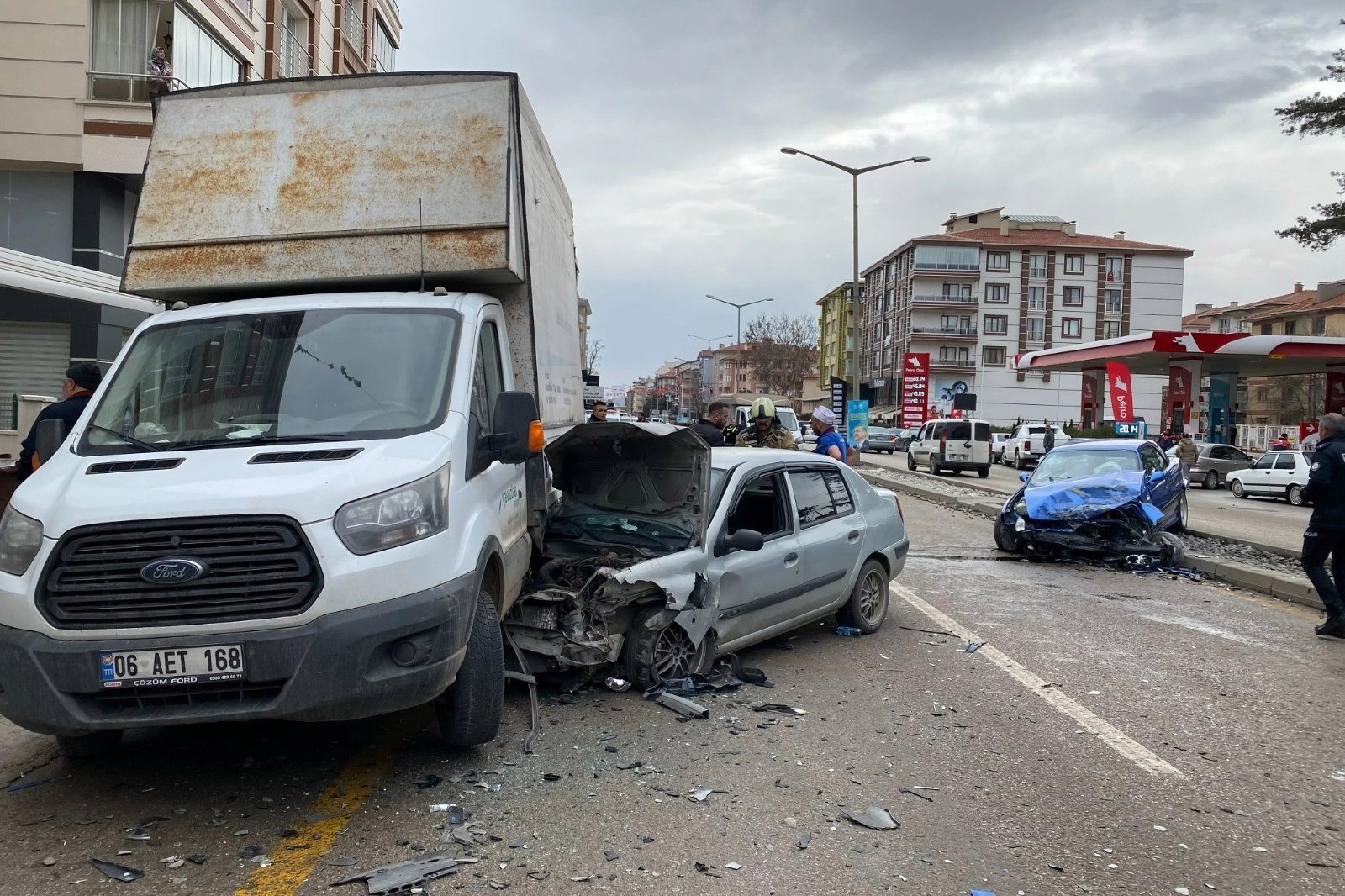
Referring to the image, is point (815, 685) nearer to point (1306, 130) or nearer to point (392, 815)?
point (392, 815)

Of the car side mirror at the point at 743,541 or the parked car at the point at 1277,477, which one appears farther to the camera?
the parked car at the point at 1277,477

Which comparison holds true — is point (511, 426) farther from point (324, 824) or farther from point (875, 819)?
point (875, 819)

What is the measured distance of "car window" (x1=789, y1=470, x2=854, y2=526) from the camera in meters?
7.25

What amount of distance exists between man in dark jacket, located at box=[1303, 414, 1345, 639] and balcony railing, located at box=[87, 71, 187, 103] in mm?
19437

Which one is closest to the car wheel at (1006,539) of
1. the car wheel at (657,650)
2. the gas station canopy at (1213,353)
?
the car wheel at (657,650)

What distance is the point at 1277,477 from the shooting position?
2727 cm

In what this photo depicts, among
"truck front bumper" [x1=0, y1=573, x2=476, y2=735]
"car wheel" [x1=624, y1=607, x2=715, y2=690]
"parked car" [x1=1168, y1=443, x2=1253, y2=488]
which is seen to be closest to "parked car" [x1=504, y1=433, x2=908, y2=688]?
"car wheel" [x1=624, y1=607, x2=715, y2=690]

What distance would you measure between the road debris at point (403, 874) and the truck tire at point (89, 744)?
70.5 inches

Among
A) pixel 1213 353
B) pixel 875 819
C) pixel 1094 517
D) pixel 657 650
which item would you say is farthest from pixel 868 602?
pixel 1213 353

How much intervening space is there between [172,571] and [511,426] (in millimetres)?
1666

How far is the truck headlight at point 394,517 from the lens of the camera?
3.90 meters

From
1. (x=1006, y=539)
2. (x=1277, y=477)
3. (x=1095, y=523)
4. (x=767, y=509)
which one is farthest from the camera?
(x=1277, y=477)

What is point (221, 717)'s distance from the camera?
3.78 meters

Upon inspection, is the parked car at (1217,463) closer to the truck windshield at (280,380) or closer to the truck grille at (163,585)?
the truck windshield at (280,380)
